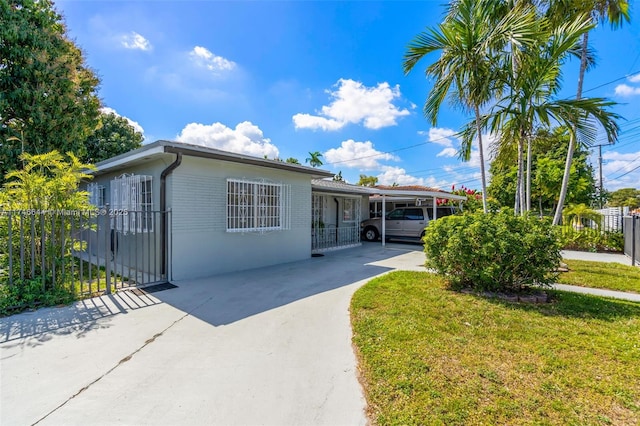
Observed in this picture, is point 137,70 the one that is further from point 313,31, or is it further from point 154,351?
point 154,351

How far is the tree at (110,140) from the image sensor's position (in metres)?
18.4

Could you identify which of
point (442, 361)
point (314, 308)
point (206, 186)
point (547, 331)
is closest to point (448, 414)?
point (442, 361)

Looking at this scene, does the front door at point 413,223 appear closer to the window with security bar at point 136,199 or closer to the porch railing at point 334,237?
the porch railing at point 334,237

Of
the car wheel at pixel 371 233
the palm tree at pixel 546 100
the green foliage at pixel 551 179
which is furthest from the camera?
the green foliage at pixel 551 179

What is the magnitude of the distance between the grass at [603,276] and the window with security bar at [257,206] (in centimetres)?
711

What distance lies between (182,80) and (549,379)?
1159cm

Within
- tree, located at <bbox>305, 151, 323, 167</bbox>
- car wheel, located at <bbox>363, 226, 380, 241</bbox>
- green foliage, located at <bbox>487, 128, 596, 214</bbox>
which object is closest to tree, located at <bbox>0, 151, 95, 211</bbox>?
car wheel, located at <bbox>363, 226, 380, 241</bbox>

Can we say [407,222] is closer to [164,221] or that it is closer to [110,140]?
[164,221]

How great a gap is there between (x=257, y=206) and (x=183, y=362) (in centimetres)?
528

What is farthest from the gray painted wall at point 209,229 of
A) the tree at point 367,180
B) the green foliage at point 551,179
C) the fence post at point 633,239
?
the tree at point 367,180

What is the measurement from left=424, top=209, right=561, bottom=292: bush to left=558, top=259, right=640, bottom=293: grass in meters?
1.97

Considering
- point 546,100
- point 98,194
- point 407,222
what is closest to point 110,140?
point 98,194

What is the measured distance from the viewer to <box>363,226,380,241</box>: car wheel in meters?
15.4

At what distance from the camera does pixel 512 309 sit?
15.2 feet
